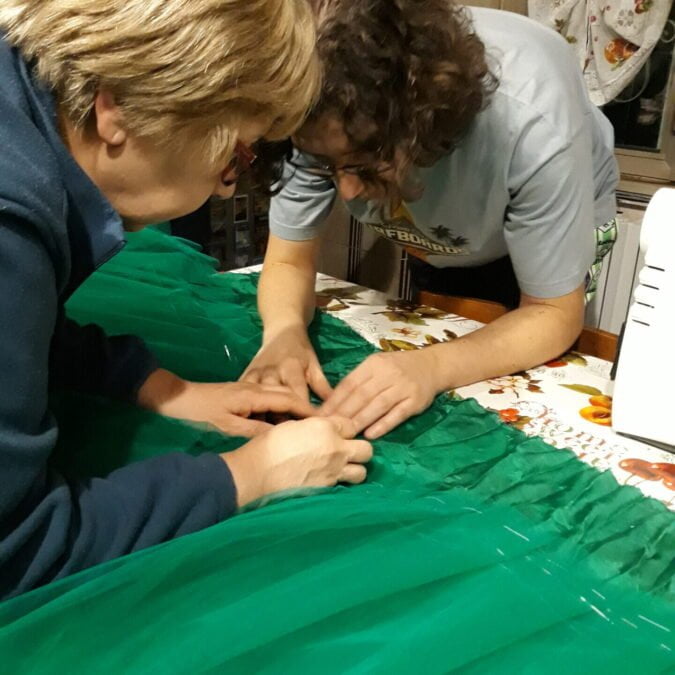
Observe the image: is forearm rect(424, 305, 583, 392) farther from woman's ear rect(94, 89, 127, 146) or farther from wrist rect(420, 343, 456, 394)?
woman's ear rect(94, 89, 127, 146)

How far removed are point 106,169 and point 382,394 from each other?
0.41 meters

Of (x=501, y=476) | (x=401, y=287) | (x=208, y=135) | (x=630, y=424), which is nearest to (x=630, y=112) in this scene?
(x=401, y=287)

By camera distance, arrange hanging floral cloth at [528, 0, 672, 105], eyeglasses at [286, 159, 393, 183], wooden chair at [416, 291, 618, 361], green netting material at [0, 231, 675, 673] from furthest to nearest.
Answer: hanging floral cloth at [528, 0, 672, 105], wooden chair at [416, 291, 618, 361], eyeglasses at [286, 159, 393, 183], green netting material at [0, 231, 675, 673]

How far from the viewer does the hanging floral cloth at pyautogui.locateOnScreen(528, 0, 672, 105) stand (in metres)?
1.81

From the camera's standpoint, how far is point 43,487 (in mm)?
565

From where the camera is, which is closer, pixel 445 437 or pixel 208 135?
pixel 208 135

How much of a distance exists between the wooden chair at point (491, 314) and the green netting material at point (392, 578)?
35 centimetres

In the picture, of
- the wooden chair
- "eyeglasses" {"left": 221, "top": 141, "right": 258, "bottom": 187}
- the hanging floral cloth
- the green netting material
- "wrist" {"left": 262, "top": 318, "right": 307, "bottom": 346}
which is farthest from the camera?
the hanging floral cloth

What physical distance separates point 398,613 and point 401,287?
169cm

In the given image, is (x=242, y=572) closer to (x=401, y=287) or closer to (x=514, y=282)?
(x=514, y=282)

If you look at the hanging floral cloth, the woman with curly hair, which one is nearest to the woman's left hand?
the woman with curly hair

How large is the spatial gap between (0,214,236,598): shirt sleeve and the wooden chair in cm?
67

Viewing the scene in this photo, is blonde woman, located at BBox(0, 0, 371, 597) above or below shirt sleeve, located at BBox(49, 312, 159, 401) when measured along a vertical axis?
above

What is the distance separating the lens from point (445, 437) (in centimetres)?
83
